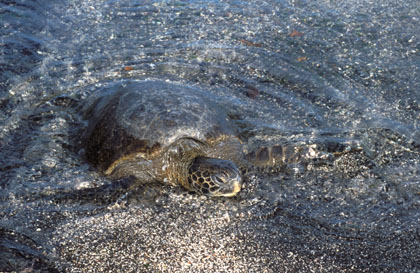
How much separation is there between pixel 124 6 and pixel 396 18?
4268 mm

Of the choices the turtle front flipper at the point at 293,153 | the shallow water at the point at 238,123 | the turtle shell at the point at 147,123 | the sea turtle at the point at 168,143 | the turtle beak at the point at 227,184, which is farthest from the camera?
the turtle front flipper at the point at 293,153

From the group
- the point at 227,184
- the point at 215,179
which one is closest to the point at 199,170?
the point at 215,179

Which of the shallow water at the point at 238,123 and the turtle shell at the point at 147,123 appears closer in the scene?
the shallow water at the point at 238,123

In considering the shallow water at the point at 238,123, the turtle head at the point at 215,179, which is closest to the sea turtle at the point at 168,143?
the turtle head at the point at 215,179

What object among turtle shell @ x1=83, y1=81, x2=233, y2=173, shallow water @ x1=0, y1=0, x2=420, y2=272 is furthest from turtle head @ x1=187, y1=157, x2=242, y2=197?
turtle shell @ x1=83, y1=81, x2=233, y2=173

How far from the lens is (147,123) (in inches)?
153

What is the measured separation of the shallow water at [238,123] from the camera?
3.02 m

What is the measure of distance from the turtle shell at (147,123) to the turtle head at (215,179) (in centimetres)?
39

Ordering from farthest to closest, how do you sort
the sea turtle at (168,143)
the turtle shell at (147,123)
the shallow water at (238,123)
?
the turtle shell at (147,123) → the sea turtle at (168,143) → the shallow water at (238,123)

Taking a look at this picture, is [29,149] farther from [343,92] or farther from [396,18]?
[396,18]

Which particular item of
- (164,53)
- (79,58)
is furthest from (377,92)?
(79,58)

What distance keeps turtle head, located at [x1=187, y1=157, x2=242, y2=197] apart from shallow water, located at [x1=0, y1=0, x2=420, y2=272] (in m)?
0.11

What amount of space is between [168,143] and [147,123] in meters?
0.28

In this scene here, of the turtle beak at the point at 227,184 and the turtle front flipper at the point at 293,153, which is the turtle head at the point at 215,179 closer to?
the turtle beak at the point at 227,184
